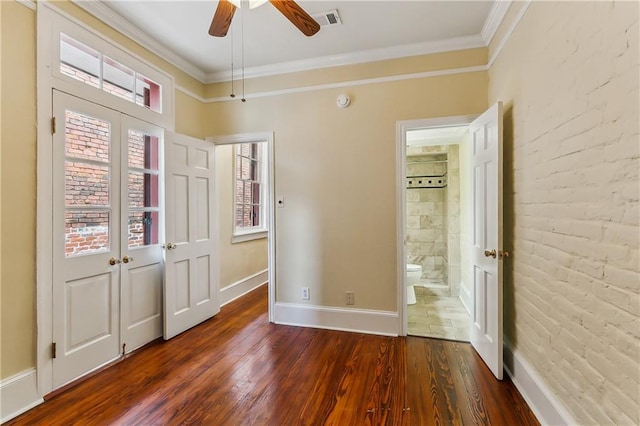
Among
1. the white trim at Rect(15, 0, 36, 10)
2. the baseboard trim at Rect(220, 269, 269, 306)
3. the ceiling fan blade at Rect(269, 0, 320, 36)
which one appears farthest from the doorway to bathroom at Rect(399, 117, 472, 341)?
the white trim at Rect(15, 0, 36, 10)

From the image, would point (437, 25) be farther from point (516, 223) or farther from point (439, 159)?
point (439, 159)

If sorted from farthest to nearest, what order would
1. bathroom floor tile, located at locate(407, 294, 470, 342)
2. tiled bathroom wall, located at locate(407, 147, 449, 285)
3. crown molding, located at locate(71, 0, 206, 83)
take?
tiled bathroom wall, located at locate(407, 147, 449, 285) < bathroom floor tile, located at locate(407, 294, 470, 342) < crown molding, located at locate(71, 0, 206, 83)

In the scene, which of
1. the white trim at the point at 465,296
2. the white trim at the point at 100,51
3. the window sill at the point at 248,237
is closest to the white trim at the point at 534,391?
the white trim at the point at 465,296

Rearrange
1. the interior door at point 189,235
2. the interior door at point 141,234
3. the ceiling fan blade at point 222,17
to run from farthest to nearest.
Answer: the interior door at point 189,235 → the interior door at point 141,234 → the ceiling fan blade at point 222,17

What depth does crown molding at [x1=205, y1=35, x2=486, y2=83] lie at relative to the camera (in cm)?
272

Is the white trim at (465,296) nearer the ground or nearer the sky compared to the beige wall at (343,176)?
nearer the ground

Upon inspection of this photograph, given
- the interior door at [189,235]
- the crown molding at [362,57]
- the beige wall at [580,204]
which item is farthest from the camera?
the interior door at [189,235]

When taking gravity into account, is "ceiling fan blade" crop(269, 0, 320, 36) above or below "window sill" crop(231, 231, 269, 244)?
above

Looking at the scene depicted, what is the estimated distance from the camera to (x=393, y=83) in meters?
2.92

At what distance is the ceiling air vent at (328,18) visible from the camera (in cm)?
234

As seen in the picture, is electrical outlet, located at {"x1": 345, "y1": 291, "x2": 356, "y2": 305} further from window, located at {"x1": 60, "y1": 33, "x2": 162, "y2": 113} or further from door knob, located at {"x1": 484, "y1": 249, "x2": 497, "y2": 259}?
window, located at {"x1": 60, "y1": 33, "x2": 162, "y2": 113}

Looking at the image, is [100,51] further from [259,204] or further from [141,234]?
[259,204]

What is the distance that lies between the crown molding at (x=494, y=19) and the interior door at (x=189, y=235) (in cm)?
297

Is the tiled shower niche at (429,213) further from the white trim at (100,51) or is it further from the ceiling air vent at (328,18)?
the white trim at (100,51)
